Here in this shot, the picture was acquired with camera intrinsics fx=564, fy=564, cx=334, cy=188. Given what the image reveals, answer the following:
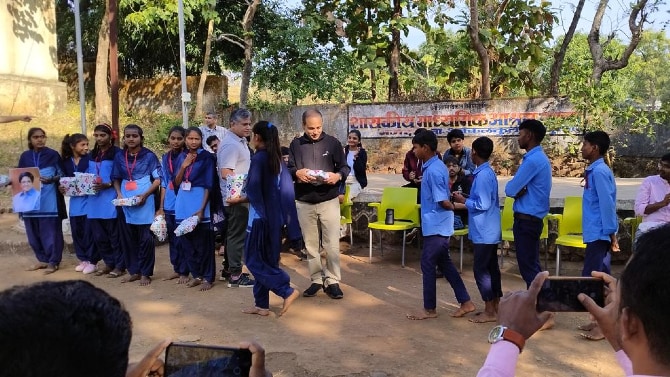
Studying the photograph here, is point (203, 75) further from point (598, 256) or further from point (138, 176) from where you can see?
point (598, 256)

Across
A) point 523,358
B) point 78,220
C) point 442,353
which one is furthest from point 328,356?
point 78,220

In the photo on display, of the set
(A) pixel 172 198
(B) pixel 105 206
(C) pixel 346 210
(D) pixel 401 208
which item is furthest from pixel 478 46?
(B) pixel 105 206

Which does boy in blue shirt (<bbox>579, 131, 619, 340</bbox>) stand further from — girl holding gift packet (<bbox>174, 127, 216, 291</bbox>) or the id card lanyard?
the id card lanyard

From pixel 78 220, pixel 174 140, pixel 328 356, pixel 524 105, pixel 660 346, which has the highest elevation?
pixel 524 105

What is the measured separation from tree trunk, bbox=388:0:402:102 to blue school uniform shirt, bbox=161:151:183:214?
33.9 ft

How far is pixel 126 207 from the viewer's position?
6.19 m

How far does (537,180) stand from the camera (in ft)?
15.0

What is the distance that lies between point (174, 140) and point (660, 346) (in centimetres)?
543

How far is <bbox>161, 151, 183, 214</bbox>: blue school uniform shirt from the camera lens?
237 inches

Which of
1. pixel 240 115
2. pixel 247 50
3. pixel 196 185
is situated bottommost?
pixel 196 185

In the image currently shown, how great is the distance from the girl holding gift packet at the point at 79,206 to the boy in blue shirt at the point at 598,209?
5.32m

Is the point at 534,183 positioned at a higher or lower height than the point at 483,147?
lower

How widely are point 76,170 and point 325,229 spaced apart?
10.4ft

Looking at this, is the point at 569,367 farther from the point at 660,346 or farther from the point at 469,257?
the point at 469,257
